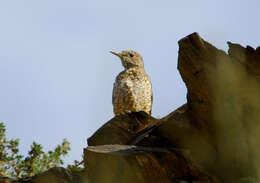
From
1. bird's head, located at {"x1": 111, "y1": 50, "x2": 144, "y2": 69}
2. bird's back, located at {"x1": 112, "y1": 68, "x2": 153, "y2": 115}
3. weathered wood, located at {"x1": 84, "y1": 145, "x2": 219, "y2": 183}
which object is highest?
bird's head, located at {"x1": 111, "y1": 50, "x2": 144, "y2": 69}

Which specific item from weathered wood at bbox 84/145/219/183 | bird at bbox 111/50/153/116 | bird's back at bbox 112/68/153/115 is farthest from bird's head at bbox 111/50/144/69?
weathered wood at bbox 84/145/219/183

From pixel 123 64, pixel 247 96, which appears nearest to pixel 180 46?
pixel 247 96

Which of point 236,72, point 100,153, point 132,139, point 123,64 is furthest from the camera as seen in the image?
point 123,64

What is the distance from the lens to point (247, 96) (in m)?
4.53

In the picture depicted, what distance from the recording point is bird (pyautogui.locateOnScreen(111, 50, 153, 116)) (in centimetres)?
975

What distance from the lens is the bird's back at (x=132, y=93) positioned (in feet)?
32.0

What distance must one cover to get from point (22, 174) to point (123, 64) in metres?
3.16

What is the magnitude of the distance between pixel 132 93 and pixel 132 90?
0.07 metres

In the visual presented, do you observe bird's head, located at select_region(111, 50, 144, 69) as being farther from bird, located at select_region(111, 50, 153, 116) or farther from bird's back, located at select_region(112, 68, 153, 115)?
bird's back, located at select_region(112, 68, 153, 115)

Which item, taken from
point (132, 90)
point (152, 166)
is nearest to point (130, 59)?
point (132, 90)

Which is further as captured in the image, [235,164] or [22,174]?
[22,174]

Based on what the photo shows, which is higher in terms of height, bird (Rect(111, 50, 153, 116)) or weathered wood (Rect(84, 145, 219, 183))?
bird (Rect(111, 50, 153, 116))

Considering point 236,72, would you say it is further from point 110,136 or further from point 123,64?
point 123,64

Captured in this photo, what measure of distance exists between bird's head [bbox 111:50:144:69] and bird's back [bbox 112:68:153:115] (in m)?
0.35
